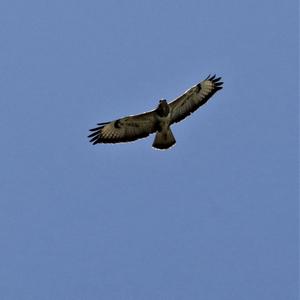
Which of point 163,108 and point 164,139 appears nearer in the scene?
point 163,108

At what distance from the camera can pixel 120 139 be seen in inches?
914

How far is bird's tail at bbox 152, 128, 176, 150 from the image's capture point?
22.6m

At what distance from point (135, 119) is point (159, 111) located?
70 cm

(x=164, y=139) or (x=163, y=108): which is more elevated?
(x=163, y=108)

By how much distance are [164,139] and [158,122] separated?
43cm

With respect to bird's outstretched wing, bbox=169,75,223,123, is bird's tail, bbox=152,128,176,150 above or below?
below

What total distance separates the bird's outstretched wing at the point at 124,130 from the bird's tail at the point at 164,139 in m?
0.36

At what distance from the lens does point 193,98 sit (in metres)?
23.3

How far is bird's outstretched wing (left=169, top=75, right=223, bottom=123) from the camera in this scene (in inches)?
903

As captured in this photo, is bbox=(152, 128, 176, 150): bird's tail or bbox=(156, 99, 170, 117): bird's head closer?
bbox=(156, 99, 170, 117): bird's head

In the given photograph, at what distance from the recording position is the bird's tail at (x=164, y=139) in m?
22.6

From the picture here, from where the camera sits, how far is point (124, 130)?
23.2m

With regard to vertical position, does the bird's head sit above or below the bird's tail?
above

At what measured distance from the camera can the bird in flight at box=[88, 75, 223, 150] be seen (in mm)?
22641
